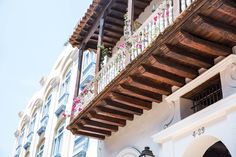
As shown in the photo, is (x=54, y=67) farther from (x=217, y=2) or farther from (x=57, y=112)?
(x=217, y=2)

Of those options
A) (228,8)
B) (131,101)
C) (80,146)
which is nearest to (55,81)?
(80,146)

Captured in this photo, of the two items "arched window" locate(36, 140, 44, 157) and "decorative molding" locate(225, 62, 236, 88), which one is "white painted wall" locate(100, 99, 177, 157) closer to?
"decorative molding" locate(225, 62, 236, 88)

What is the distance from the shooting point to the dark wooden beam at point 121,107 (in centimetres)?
831

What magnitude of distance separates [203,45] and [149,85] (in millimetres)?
1734

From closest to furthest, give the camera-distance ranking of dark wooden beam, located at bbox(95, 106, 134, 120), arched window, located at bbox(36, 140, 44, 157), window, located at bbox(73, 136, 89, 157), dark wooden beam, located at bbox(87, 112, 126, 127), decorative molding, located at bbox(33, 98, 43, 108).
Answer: dark wooden beam, located at bbox(95, 106, 134, 120) → dark wooden beam, located at bbox(87, 112, 126, 127) → window, located at bbox(73, 136, 89, 157) → arched window, located at bbox(36, 140, 44, 157) → decorative molding, located at bbox(33, 98, 43, 108)

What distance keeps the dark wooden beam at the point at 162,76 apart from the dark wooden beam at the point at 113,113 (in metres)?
1.97

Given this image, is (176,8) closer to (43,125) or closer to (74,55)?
(74,55)

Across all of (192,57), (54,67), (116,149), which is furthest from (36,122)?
(192,57)

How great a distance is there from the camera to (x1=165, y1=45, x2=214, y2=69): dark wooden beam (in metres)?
6.20

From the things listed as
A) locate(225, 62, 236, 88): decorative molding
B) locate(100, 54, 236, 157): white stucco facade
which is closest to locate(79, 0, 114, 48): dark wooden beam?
locate(100, 54, 236, 157): white stucco facade

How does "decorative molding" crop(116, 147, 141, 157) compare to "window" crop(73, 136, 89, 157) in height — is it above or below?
below

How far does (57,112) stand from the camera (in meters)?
17.1

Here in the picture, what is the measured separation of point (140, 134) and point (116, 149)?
129 cm

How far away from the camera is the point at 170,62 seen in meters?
6.61
